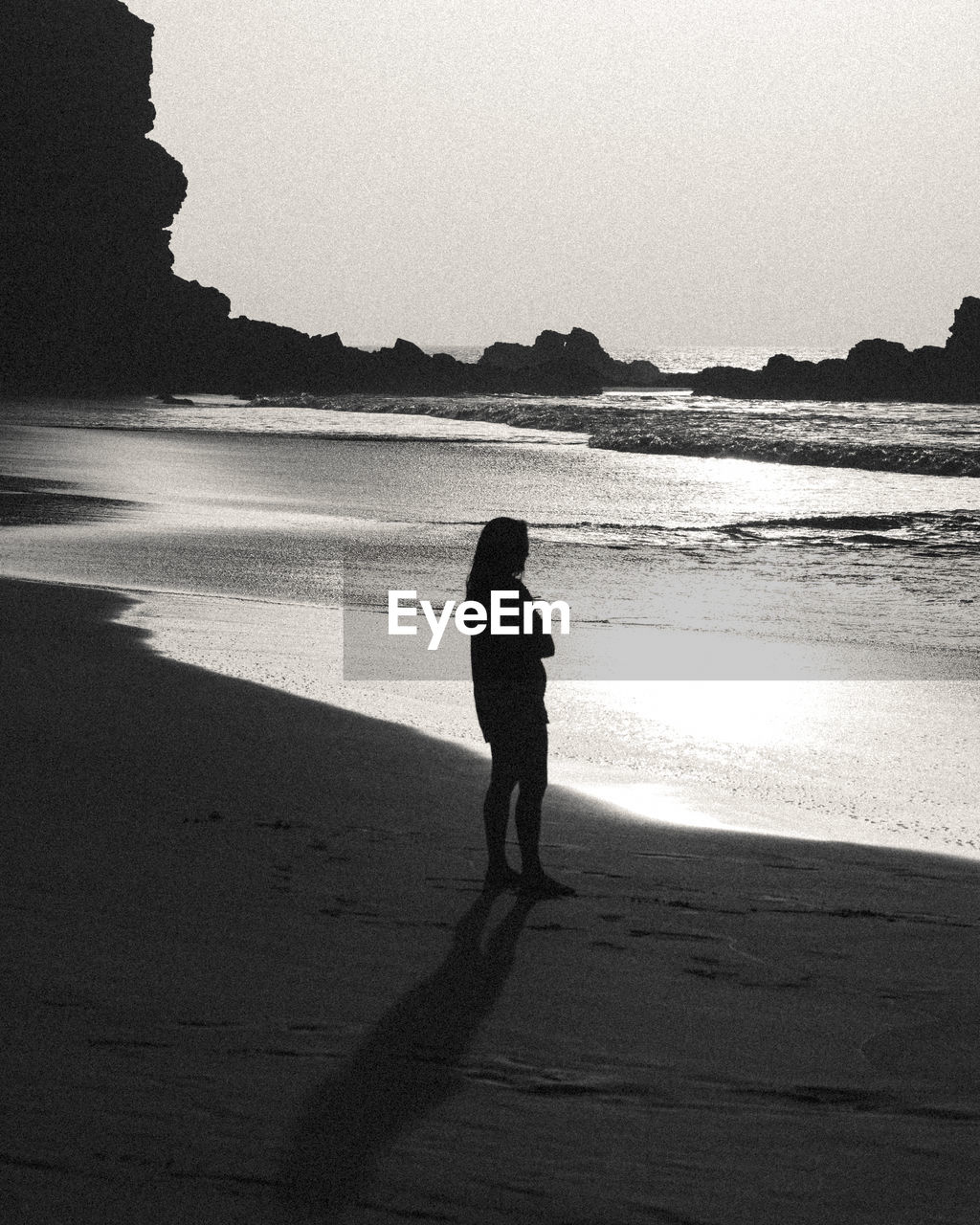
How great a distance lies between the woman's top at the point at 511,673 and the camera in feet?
16.4

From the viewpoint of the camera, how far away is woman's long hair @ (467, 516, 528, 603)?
5008 millimetres

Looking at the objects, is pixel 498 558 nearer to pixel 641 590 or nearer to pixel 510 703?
pixel 510 703

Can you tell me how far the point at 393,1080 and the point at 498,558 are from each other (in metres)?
2.15

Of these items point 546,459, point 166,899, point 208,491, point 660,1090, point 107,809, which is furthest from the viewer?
point 546,459

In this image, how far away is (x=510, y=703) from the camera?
501 centimetres

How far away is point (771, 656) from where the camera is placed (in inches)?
411

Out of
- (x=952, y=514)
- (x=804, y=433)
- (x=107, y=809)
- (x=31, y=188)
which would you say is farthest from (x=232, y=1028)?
(x=31, y=188)

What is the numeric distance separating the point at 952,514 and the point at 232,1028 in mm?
19763

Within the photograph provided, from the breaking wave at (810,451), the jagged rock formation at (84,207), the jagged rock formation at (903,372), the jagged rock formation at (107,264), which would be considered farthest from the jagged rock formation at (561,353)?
the breaking wave at (810,451)

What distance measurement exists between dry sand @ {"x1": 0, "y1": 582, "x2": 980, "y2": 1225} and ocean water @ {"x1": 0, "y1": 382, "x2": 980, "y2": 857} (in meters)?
1.12

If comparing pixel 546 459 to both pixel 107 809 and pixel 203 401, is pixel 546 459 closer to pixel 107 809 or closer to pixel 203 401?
pixel 107 809

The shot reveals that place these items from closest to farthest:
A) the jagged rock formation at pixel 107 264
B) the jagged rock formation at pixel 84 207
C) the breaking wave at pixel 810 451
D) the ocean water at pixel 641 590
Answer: the ocean water at pixel 641 590, the breaking wave at pixel 810 451, the jagged rock formation at pixel 107 264, the jagged rock formation at pixel 84 207

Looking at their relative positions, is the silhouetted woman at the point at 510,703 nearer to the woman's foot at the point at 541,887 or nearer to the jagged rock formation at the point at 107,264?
the woman's foot at the point at 541,887

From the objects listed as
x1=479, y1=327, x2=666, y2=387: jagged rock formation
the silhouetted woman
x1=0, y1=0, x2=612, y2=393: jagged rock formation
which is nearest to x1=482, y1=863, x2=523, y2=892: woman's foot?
the silhouetted woman
